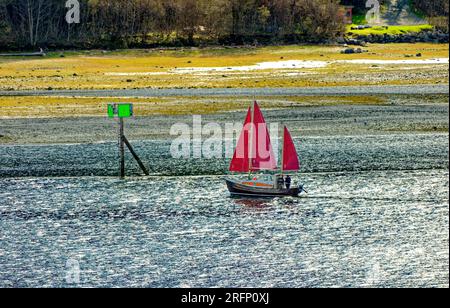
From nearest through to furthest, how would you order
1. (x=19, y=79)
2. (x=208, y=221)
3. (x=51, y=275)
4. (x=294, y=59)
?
(x=51, y=275) < (x=208, y=221) < (x=19, y=79) < (x=294, y=59)

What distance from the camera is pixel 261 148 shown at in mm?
77062

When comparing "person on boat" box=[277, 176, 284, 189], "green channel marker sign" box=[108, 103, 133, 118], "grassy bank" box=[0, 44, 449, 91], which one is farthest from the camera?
"grassy bank" box=[0, 44, 449, 91]

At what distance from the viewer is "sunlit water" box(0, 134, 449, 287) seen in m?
52.4

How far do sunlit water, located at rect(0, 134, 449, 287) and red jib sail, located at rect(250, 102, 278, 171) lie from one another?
10.2ft

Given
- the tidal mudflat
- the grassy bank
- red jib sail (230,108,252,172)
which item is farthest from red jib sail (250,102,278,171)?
the grassy bank

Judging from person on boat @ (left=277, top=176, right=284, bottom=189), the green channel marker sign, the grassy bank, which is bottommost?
person on boat @ (left=277, top=176, right=284, bottom=189)

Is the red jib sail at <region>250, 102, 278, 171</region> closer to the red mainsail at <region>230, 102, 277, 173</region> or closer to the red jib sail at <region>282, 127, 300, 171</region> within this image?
the red mainsail at <region>230, 102, 277, 173</region>

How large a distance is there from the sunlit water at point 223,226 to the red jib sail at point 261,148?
3111 millimetres

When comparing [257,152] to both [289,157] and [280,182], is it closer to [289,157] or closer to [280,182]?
[289,157]

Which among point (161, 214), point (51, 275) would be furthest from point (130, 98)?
point (51, 275)

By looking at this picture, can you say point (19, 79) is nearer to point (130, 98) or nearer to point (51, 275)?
point (130, 98)

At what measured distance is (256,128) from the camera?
7706 centimetres
